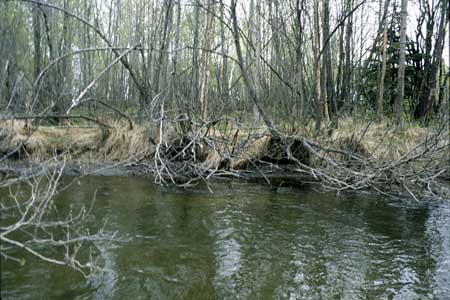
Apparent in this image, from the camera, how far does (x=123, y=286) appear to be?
3.82 m

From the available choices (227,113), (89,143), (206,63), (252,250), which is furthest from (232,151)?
(252,250)

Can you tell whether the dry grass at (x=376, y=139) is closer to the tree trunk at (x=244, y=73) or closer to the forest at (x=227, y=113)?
the forest at (x=227, y=113)

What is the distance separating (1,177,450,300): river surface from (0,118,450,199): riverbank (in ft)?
2.27

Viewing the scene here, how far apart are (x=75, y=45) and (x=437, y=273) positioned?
11209 mm

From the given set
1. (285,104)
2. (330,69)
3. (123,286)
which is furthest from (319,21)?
(123,286)

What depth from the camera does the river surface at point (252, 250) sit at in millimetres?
3834

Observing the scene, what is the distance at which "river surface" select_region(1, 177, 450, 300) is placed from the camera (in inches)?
151

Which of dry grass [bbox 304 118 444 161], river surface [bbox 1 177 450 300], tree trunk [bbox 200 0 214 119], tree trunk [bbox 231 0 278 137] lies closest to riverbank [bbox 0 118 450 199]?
dry grass [bbox 304 118 444 161]

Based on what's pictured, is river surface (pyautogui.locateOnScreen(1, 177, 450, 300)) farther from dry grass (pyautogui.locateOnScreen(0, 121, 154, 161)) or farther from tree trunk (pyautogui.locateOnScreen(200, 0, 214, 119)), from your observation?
tree trunk (pyautogui.locateOnScreen(200, 0, 214, 119))

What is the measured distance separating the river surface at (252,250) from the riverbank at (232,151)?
691 millimetres

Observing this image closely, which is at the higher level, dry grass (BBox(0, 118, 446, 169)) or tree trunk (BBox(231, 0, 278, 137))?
tree trunk (BBox(231, 0, 278, 137))

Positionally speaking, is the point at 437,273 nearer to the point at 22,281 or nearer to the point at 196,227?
the point at 196,227

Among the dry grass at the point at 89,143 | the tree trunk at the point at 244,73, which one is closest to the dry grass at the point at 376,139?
the tree trunk at the point at 244,73

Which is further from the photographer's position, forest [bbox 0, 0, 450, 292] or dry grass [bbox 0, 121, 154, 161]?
dry grass [bbox 0, 121, 154, 161]
